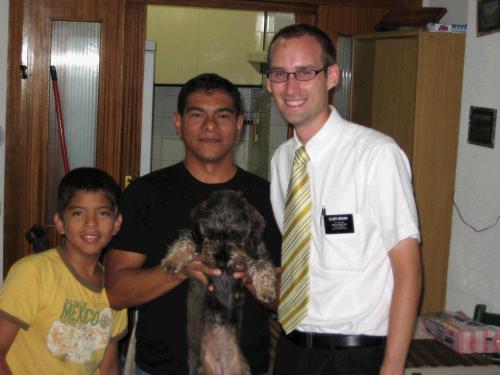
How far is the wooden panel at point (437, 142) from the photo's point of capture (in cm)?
360

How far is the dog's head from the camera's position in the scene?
1.98 meters

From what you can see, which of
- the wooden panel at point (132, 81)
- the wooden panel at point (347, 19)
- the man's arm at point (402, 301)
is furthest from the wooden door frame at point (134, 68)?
the man's arm at point (402, 301)

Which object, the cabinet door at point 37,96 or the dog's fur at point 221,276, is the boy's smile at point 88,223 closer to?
the dog's fur at point 221,276

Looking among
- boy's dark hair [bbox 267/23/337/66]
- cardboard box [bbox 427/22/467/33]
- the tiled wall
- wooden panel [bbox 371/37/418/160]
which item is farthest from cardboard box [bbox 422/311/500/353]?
the tiled wall

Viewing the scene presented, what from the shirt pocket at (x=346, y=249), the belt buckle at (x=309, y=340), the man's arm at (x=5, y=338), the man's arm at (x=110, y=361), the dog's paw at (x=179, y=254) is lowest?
the man's arm at (x=110, y=361)

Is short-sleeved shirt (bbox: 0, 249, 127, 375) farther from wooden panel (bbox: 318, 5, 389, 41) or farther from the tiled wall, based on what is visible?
the tiled wall

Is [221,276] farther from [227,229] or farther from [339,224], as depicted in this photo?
[339,224]

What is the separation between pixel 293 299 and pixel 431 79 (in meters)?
2.09

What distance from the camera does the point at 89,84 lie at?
4.23 meters

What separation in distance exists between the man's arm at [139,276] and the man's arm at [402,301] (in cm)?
52

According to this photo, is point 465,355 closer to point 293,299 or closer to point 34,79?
point 293,299

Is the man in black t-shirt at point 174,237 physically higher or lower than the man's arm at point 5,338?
higher

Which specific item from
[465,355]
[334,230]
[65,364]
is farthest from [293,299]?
[465,355]

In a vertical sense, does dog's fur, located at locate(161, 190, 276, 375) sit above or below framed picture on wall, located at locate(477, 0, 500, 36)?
below
